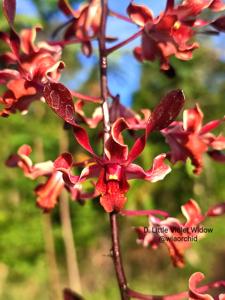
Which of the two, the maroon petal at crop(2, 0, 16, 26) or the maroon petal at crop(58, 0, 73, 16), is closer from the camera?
the maroon petal at crop(2, 0, 16, 26)

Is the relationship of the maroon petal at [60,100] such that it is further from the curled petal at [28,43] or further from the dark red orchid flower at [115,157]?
the curled petal at [28,43]

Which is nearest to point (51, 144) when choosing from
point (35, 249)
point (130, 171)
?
point (35, 249)

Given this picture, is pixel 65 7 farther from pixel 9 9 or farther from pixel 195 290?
pixel 195 290

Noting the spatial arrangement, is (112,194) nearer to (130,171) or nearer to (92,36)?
(130,171)

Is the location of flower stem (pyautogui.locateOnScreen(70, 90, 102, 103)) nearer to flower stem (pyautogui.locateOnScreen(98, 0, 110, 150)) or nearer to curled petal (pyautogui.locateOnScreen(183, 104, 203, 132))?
flower stem (pyautogui.locateOnScreen(98, 0, 110, 150))

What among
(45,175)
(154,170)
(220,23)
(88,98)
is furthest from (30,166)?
(220,23)

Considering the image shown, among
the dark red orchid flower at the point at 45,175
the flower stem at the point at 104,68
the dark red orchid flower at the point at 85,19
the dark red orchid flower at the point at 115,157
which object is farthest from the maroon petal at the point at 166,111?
the dark red orchid flower at the point at 85,19

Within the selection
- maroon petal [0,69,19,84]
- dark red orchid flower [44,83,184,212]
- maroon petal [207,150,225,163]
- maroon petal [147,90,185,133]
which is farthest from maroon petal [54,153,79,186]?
maroon petal [207,150,225,163]
